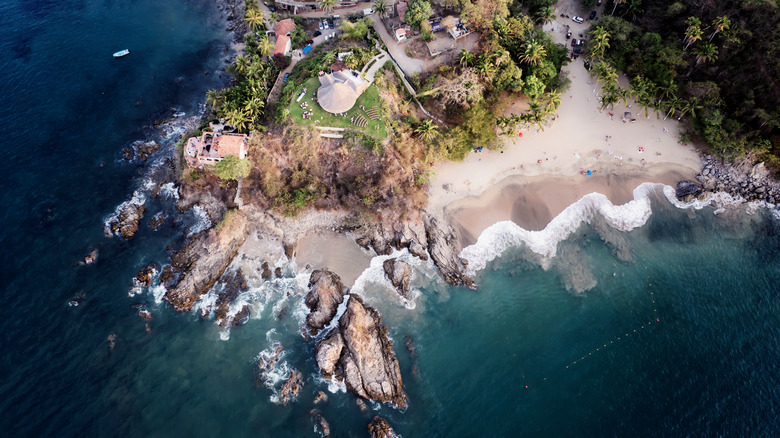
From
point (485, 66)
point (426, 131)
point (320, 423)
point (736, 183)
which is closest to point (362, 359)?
point (320, 423)

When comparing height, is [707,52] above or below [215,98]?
above

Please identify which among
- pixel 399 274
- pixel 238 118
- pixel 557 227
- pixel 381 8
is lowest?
pixel 399 274

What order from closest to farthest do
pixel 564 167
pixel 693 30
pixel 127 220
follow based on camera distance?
pixel 693 30 → pixel 127 220 → pixel 564 167

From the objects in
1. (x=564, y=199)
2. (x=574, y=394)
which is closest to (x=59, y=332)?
(x=574, y=394)

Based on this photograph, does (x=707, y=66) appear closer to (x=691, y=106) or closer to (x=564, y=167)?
(x=691, y=106)

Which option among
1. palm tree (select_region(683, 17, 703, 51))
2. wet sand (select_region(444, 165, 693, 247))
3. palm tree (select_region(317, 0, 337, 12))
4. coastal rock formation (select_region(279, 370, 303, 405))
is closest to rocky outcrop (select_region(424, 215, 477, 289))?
wet sand (select_region(444, 165, 693, 247))

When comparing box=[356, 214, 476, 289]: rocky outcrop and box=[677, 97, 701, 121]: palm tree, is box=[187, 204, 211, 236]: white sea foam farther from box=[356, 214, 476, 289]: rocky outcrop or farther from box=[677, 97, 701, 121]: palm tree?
box=[677, 97, 701, 121]: palm tree

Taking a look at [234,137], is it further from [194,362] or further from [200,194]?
[194,362]
